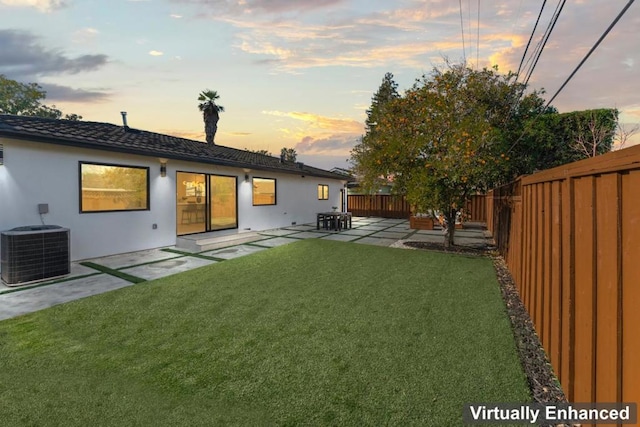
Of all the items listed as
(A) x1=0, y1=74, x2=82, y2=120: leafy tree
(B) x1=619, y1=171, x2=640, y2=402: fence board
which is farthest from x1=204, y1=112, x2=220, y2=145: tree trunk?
(B) x1=619, y1=171, x2=640, y2=402: fence board

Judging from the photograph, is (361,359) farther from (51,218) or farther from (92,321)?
(51,218)

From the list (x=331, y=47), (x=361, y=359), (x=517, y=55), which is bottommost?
(x=361, y=359)

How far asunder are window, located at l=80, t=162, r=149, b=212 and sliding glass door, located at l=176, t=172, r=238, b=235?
1.14 meters

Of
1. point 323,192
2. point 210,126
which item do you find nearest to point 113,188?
point 323,192

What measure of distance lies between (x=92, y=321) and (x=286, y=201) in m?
10.2

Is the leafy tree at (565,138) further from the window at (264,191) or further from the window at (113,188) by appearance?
the window at (113,188)

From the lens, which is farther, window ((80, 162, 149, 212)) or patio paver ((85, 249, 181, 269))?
window ((80, 162, 149, 212))

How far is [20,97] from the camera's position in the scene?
2634 cm

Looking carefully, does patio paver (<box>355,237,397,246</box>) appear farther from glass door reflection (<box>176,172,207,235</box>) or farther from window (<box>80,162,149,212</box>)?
window (<box>80,162,149,212</box>)

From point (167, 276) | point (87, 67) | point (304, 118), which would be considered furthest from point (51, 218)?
point (304, 118)

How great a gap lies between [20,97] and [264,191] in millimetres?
28855

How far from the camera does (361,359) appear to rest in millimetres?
2738

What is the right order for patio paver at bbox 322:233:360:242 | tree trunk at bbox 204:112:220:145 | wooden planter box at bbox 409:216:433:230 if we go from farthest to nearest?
1. tree trunk at bbox 204:112:220:145
2. wooden planter box at bbox 409:216:433:230
3. patio paver at bbox 322:233:360:242

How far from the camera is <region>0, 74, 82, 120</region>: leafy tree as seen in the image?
25141mm
